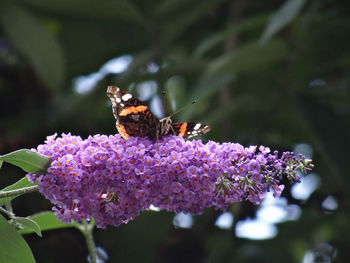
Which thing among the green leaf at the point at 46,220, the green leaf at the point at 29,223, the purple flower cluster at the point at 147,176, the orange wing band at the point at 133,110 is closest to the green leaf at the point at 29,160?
the purple flower cluster at the point at 147,176

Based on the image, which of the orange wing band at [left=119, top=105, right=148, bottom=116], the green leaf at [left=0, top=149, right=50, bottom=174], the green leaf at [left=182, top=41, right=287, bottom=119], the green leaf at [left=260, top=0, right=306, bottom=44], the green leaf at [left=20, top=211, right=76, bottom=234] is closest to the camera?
the green leaf at [left=0, top=149, right=50, bottom=174]

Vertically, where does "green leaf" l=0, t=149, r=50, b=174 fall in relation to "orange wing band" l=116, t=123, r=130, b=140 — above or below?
below

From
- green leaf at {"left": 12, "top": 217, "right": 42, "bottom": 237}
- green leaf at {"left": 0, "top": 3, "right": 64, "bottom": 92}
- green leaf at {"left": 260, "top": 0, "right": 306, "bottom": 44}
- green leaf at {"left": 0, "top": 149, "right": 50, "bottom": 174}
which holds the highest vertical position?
green leaf at {"left": 0, "top": 3, "right": 64, "bottom": 92}

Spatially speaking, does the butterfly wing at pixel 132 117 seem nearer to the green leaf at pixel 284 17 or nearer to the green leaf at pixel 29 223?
the green leaf at pixel 29 223

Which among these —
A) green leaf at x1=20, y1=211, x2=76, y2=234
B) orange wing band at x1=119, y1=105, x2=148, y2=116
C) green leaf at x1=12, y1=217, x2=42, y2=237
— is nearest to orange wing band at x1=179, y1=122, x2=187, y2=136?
orange wing band at x1=119, y1=105, x2=148, y2=116

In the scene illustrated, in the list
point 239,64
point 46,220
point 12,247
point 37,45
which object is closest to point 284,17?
point 239,64

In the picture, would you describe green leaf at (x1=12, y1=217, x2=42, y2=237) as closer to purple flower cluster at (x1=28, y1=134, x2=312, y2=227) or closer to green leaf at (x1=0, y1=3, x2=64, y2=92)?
purple flower cluster at (x1=28, y1=134, x2=312, y2=227)

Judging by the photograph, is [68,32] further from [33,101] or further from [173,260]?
[173,260]
